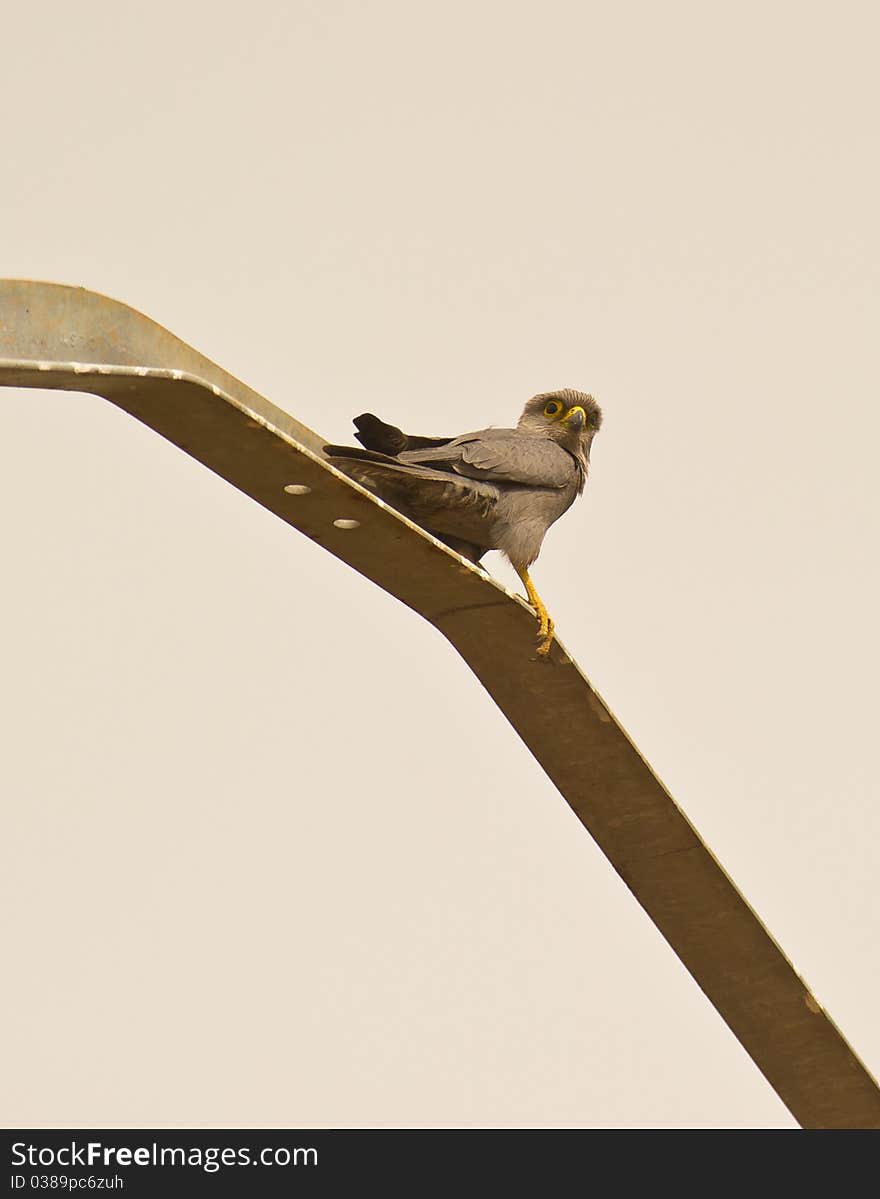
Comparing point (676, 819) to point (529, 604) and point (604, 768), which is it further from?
point (529, 604)

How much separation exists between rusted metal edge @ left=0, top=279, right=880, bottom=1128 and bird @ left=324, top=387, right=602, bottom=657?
0.24 meters

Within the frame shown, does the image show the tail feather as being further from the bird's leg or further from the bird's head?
the bird's head

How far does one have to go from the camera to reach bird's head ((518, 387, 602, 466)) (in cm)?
639

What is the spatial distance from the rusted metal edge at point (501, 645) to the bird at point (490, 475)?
24 centimetres

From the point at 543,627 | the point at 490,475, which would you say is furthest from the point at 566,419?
the point at 543,627

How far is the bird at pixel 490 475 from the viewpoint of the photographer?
5370mm

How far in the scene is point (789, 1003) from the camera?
6211 mm

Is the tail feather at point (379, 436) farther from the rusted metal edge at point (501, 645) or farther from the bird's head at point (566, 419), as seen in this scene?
the bird's head at point (566, 419)

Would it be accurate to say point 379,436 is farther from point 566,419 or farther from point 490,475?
point 566,419

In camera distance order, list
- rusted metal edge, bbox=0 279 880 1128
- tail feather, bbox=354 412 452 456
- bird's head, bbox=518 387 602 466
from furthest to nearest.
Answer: bird's head, bbox=518 387 602 466 → tail feather, bbox=354 412 452 456 → rusted metal edge, bbox=0 279 880 1128

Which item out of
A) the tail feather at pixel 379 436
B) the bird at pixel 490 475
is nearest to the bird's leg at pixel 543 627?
the bird at pixel 490 475

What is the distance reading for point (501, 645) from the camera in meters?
5.50

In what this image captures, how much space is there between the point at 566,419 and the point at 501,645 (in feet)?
4.07

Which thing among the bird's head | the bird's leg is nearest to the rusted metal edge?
the bird's leg
